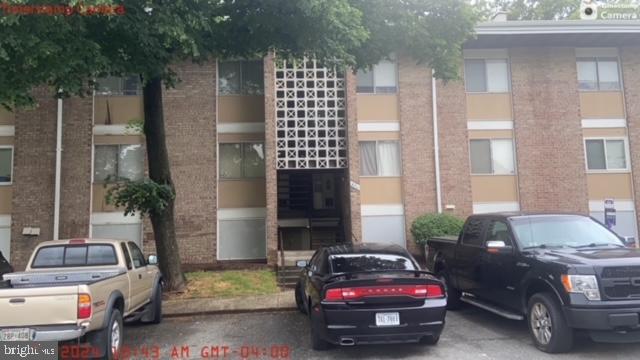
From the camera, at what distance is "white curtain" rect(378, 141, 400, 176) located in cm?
1693

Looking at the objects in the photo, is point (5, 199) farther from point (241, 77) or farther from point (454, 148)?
point (454, 148)

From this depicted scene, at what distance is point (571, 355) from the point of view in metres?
6.24

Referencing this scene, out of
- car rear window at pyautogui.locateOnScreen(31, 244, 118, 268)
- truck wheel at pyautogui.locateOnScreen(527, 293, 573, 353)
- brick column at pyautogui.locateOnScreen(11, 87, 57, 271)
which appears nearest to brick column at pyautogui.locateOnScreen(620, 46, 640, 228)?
truck wheel at pyautogui.locateOnScreen(527, 293, 573, 353)

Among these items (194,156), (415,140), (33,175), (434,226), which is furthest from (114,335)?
(415,140)

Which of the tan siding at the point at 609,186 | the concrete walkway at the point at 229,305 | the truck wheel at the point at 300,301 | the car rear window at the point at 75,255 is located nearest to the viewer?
the car rear window at the point at 75,255

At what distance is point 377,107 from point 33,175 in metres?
11.7

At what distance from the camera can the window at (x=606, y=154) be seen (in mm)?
17391

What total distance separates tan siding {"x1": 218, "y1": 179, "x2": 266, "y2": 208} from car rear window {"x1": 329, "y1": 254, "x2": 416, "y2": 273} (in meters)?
9.45

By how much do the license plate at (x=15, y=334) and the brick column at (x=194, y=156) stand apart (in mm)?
10488

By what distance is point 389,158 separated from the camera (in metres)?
17.0

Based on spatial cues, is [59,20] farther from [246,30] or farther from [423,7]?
[423,7]

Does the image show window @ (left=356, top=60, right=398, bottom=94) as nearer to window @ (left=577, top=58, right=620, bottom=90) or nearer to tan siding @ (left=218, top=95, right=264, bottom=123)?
tan siding @ (left=218, top=95, right=264, bottom=123)

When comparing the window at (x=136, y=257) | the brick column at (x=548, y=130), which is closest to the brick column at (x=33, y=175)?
the window at (x=136, y=257)

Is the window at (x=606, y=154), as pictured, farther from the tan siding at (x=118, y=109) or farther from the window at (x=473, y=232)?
the tan siding at (x=118, y=109)
